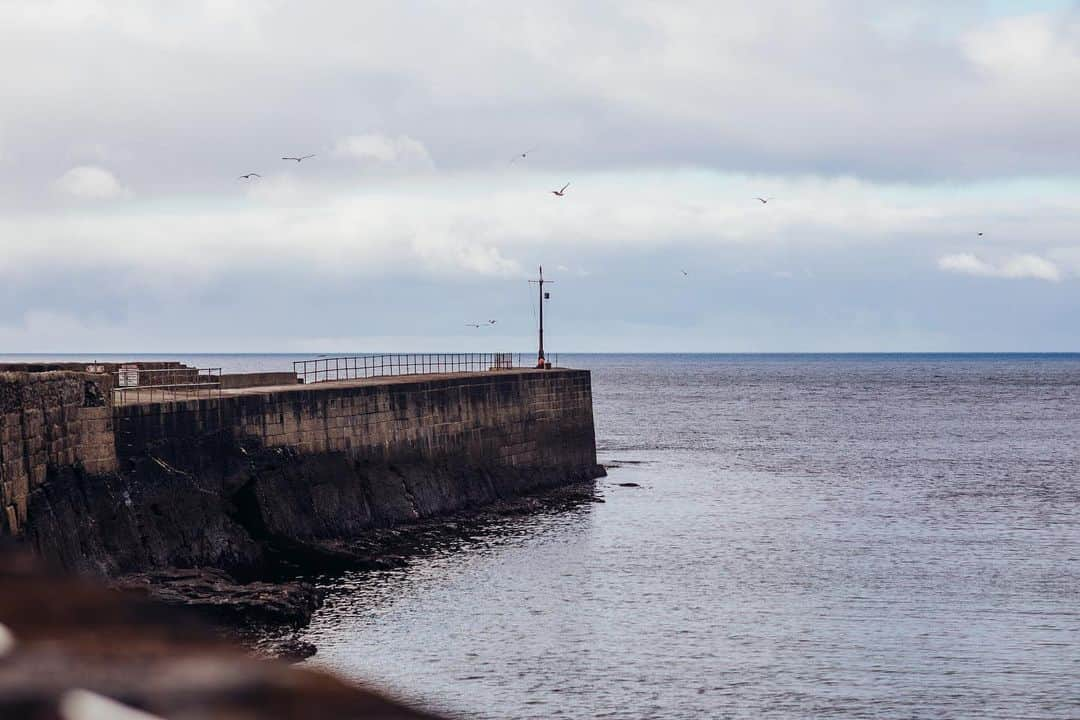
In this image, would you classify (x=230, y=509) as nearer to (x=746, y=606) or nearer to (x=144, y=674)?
(x=746, y=606)

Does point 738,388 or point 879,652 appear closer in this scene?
point 879,652

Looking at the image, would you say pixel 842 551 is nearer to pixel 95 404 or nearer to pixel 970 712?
pixel 970 712

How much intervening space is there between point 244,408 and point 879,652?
1371cm

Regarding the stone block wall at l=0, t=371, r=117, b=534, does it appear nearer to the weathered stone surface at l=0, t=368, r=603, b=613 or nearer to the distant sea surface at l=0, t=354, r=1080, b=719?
the weathered stone surface at l=0, t=368, r=603, b=613

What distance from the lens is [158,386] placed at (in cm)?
2631

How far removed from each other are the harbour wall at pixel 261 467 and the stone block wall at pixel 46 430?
36 millimetres

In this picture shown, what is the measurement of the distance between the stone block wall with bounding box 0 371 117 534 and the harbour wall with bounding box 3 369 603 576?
0.04 m

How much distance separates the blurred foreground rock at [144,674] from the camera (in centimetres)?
158

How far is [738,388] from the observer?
144375 mm

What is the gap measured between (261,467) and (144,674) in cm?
2620

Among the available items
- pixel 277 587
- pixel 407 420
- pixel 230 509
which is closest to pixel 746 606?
pixel 277 587

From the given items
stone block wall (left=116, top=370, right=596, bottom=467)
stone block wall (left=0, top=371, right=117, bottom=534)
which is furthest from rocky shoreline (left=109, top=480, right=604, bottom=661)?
stone block wall (left=116, top=370, right=596, bottom=467)

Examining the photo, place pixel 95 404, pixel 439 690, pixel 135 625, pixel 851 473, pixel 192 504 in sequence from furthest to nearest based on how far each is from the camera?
1. pixel 851 473
2. pixel 192 504
3. pixel 95 404
4. pixel 439 690
5. pixel 135 625

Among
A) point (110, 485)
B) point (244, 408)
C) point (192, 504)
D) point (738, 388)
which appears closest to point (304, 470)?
point (244, 408)
